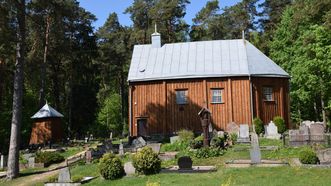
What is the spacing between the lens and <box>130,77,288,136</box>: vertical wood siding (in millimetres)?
31703

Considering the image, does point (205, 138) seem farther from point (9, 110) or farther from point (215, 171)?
point (9, 110)

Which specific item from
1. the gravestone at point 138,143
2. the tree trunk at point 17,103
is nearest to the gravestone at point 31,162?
the tree trunk at point 17,103

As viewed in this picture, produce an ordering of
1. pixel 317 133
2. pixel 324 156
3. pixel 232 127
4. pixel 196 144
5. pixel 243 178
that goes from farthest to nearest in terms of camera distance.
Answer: pixel 232 127
pixel 317 133
pixel 196 144
pixel 324 156
pixel 243 178

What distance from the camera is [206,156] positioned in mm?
21000

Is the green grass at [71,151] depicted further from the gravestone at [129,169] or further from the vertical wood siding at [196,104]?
the gravestone at [129,169]

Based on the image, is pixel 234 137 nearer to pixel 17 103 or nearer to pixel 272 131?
pixel 272 131

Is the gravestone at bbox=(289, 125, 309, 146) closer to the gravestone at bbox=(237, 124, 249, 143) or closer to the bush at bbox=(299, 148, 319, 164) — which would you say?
the gravestone at bbox=(237, 124, 249, 143)

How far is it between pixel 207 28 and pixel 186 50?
25.1 m

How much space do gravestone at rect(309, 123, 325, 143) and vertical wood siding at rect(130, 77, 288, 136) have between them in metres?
8.11

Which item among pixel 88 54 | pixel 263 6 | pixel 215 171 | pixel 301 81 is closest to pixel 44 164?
pixel 215 171

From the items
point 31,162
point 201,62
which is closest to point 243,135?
point 201,62

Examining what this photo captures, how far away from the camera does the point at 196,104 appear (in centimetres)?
3206

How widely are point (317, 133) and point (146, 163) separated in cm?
1095

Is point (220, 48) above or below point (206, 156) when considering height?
above
